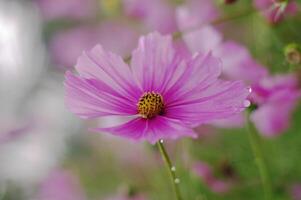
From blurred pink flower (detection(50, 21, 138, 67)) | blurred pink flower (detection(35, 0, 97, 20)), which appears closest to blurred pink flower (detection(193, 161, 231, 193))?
blurred pink flower (detection(50, 21, 138, 67))

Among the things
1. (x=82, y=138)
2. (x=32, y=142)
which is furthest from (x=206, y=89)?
(x=82, y=138)

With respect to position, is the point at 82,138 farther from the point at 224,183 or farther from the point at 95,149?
the point at 224,183

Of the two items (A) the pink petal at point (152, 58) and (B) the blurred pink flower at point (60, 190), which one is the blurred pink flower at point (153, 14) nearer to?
(B) the blurred pink flower at point (60, 190)

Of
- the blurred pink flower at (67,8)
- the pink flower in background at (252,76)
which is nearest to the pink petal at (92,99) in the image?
the pink flower in background at (252,76)

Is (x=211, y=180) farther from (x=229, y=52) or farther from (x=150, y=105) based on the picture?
(x=150, y=105)

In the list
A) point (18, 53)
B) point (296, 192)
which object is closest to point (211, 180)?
point (296, 192)

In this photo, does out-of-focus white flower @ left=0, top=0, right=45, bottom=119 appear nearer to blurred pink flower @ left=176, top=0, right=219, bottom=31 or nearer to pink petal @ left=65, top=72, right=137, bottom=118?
blurred pink flower @ left=176, top=0, right=219, bottom=31

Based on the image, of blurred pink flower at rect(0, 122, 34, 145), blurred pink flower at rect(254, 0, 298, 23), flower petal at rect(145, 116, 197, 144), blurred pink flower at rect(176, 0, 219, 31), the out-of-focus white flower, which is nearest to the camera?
flower petal at rect(145, 116, 197, 144)
